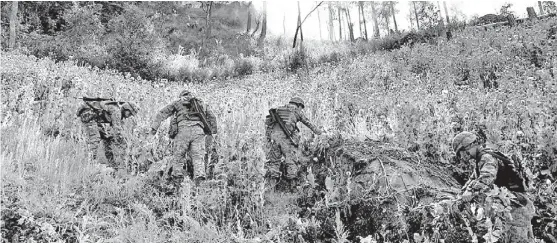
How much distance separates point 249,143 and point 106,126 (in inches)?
77.2

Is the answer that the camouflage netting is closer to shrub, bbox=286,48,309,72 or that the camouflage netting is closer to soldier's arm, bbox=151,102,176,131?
soldier's arm, bbox=151,102,176,131

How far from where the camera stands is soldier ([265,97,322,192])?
19.0 feet

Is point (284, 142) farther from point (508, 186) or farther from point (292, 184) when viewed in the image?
point (508, 186)

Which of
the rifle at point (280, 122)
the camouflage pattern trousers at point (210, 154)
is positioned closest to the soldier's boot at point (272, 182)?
the rifle at point (280, 122)

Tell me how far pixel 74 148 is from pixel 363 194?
4.34 metres

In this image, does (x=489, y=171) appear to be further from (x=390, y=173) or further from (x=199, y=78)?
(x=199, y=78)

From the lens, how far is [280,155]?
584 cm

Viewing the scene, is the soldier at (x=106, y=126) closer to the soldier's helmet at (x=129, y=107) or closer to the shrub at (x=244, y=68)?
the soldier's helmet at (x=129, y=107)

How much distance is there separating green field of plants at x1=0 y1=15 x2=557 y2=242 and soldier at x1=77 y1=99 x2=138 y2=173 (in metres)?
0.23

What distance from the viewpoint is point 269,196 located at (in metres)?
5.52

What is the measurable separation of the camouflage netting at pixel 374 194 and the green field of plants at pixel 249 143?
0.05 metres

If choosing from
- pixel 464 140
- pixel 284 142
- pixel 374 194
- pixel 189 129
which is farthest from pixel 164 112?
pixel 464 140

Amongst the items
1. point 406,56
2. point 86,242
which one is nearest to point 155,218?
point 86,242

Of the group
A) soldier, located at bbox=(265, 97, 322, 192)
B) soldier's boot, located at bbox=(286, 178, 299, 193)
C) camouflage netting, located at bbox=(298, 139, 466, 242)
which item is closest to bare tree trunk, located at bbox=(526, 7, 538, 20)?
camouflage netting, located at bbox=(298, 139, 466, 242)
